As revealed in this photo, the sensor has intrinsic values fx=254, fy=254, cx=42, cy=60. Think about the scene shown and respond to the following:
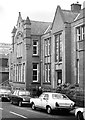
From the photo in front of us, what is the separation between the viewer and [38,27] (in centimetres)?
3700

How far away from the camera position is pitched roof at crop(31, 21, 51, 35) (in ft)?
118

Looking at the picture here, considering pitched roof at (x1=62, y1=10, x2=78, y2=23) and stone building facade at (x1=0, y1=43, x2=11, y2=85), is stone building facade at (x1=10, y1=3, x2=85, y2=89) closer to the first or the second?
pitched roof at (x1=62, y1=10, x2=78, y2=23)

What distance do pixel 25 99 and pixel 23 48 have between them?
1579 cm

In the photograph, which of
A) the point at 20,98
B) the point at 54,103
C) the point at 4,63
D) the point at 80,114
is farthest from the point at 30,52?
the point at 4,63

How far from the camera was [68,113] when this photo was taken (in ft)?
59.1

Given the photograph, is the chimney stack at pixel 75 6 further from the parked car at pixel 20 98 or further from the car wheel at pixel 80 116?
the car wheel at pixel 80 116

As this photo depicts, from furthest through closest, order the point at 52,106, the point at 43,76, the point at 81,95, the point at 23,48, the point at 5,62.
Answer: the point at 5,62 < the point at 23,48 < the point at 43,76 < the point at 81,95 < the point at 52,106

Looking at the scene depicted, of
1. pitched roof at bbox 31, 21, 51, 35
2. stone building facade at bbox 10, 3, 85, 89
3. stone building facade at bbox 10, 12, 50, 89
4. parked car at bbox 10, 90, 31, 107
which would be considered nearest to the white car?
parked car at bbox 10, 90, 31, 107

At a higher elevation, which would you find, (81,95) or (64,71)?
(64,71)

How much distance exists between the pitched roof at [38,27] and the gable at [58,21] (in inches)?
239

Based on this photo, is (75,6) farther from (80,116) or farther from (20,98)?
(80,116)

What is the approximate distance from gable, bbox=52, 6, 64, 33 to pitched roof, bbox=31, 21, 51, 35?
19.9ft

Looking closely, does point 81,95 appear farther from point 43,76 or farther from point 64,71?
point 43,76

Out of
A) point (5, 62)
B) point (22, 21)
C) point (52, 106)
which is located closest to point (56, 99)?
point (52, 106)
